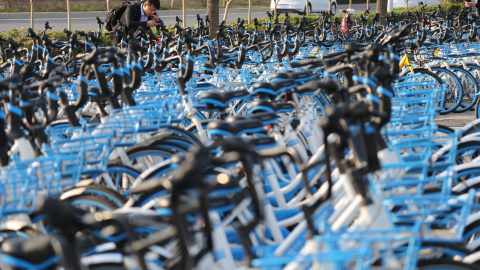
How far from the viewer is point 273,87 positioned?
4312mm

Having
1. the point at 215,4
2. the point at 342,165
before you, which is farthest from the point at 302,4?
the point at 342,165

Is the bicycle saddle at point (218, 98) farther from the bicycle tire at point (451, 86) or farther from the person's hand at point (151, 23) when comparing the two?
the person's hand at point (151, 23)

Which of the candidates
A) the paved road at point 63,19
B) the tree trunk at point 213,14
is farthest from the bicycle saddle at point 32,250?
the paved road at point 63,19

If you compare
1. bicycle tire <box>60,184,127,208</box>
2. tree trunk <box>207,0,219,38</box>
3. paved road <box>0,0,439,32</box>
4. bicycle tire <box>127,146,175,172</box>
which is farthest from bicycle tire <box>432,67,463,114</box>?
paved road <box>0,0,439,32</box>

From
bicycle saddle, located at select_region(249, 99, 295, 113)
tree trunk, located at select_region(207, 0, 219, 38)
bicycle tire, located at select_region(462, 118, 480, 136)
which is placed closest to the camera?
bicycle saddle, located at select_region(249, 99, 295, 113)

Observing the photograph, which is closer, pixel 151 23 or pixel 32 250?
pixel 32 250

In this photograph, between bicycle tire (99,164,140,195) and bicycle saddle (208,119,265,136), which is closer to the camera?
bicycle saddle (208,119,265,136)

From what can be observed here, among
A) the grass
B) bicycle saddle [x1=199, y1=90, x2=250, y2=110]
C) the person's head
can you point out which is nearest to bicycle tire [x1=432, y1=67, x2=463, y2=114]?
the person's head

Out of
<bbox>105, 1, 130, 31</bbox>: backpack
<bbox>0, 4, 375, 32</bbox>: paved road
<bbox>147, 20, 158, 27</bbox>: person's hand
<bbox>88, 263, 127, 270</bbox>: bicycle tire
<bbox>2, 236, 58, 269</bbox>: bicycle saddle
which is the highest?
<bbox>105, 1, 130, 31</bbox>: backpack

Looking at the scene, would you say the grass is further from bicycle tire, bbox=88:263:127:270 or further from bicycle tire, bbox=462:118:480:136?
bicycle tire, bbox=88:263:127:270

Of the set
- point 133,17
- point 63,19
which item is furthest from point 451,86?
point 63,19

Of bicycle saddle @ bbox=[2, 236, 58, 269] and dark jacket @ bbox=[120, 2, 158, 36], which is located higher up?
dark jacket @ bbox=[120, 2, 158, 36]

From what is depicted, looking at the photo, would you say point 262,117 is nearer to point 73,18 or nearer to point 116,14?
point 116,14

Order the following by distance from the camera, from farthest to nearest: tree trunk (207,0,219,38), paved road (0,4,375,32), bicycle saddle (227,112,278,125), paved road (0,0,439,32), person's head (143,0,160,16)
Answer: paved road (0,0,439,32) < paved road (0,4,375,32) < tree trunk (207,0,219,38) < person's head (143,0,160,16) < bicycle saddle (227,112,278,125)
